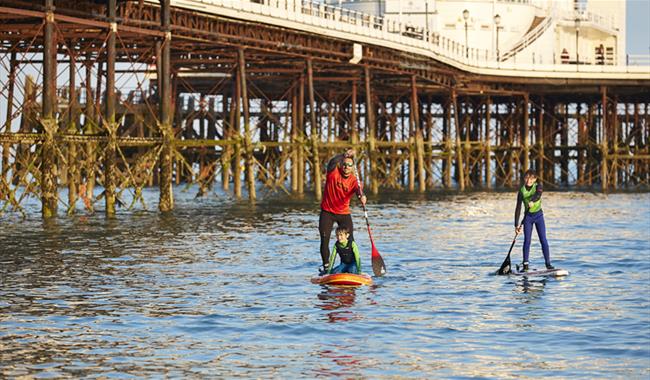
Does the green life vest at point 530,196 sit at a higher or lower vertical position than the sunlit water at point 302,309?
higher

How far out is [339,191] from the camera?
22.6m

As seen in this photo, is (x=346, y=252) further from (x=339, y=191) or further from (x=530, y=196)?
(x=530, y=196)

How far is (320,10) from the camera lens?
58.2m

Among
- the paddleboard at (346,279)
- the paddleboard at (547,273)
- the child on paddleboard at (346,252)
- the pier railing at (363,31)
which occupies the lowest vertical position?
the paddleboard at (547,273)

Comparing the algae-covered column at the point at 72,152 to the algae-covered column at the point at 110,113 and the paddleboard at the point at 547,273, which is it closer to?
the algae-covered column at the point at 110,113

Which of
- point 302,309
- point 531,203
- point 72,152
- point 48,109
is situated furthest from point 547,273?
point 72,152

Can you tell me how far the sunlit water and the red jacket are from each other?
1.47 metres

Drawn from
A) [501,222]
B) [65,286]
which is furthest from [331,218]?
[501,222]

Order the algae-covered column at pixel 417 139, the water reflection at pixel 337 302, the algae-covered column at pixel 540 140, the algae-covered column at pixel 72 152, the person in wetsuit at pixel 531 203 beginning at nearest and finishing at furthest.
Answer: the water reflection at pixel 337 302, the person in wetsuit at pixel 531 203, the algae-covered column at pixel 72 152, the algae-covered column at pixel 417 139, the algae-covered column at pixel 540 140

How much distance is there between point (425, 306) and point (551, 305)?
1.95 metres

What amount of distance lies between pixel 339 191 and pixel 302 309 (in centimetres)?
353

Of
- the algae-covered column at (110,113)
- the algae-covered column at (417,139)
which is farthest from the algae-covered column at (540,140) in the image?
the algae-covered column at (110,113)

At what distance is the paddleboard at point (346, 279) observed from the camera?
2219 centimetres

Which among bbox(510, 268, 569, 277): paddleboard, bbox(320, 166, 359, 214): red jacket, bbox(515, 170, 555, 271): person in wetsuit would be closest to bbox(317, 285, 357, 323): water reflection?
bbox(320, 166, 359, 214): red jacket
